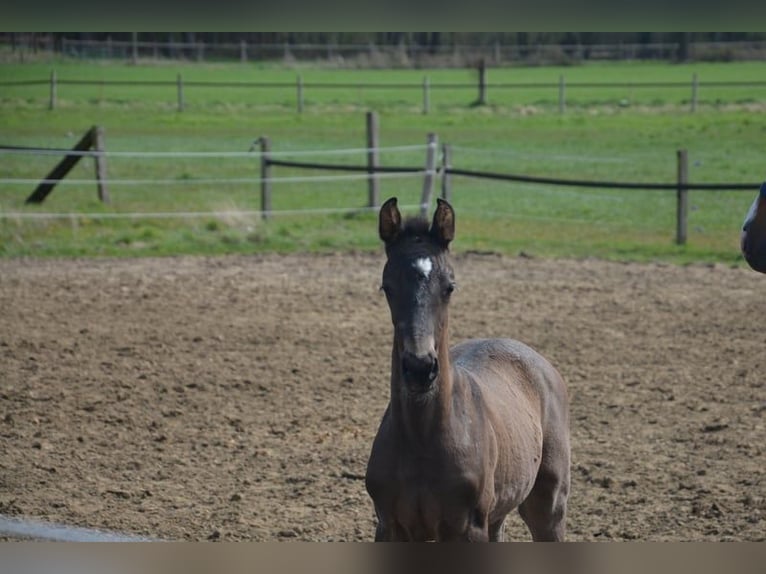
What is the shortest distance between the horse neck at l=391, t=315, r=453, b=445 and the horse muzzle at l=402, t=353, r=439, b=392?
0.31 m

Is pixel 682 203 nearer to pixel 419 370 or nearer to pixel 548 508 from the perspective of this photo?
pixel 548 508

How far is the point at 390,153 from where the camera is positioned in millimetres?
24438

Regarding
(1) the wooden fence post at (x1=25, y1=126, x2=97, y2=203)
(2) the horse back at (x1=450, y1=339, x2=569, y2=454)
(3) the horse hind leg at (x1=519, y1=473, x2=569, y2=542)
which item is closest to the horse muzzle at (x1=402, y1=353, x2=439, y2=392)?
(2) the horse back at (x1=450, y1=339, x2=569, y2=454)

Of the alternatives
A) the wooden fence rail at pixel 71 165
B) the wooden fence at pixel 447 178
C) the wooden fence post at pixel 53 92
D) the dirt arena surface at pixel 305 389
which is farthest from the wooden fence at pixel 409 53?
the dirt arena surface at pixel 305 389

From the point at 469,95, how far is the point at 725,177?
50.6ft

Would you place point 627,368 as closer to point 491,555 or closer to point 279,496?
point 279,496

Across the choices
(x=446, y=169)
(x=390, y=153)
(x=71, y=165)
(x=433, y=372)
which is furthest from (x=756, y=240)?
(x=390, y=153)

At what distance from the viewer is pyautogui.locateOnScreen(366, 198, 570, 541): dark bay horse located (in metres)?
3.46

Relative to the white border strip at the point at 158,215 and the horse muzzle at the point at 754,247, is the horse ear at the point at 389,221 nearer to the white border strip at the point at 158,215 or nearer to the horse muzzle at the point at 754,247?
the horse muzzle at the point at 754,247

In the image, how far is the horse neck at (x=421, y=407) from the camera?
3.69 metres

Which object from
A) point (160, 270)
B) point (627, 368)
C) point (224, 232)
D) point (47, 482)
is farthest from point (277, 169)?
point (47, 482)

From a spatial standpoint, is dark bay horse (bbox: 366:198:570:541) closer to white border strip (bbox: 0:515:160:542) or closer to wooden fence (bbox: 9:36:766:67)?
white border strip (bbox: 0:515:160:542)

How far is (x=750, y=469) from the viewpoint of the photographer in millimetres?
6172

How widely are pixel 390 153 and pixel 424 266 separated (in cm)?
2112
